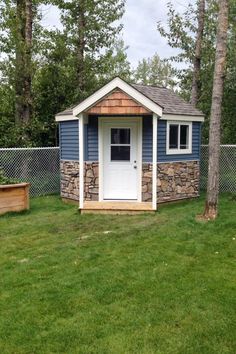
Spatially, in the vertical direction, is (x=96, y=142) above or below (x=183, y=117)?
below

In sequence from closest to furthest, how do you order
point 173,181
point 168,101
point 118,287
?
point 118,287 → point 173,181 → point 168,101

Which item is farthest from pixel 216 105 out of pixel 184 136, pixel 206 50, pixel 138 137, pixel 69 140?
pixel 206 50

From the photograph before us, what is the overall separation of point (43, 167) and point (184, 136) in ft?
13.1

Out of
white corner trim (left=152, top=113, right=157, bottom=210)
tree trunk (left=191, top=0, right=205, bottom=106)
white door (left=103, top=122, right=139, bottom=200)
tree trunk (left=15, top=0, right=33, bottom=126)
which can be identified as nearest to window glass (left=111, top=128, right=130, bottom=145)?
white door (left=103, top=122, right=139, bottom=200)

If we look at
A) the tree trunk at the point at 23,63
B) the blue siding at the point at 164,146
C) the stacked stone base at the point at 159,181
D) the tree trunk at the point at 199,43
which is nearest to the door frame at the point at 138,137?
the stacked stone base at the point at 159,181

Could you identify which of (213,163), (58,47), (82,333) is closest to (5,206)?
(213,163)

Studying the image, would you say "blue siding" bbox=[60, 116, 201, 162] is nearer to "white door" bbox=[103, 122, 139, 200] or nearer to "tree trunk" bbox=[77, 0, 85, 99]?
"white door" bbox=[103, 122, 139, 200]

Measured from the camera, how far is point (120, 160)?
9188 mm

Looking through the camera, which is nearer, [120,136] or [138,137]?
[138,137]

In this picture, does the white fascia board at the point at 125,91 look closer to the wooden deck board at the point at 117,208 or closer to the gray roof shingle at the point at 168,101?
the gray roof shingle at the point at 168,101

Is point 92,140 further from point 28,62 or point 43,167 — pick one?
point 28,62

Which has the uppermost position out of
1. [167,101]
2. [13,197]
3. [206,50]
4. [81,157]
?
[206,50]

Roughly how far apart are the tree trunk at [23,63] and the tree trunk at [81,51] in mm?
2229

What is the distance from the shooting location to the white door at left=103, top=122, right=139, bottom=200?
9094 millimetres
